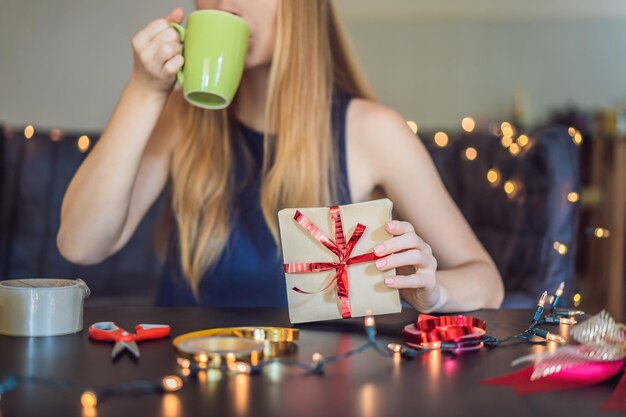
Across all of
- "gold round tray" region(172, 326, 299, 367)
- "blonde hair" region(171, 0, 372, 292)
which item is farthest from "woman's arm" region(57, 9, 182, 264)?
"gold round tray" region(172, 326, 299, 367)

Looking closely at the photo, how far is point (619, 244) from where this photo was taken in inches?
123

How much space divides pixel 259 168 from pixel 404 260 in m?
0.63

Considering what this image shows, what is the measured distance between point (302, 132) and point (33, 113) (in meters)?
2.76

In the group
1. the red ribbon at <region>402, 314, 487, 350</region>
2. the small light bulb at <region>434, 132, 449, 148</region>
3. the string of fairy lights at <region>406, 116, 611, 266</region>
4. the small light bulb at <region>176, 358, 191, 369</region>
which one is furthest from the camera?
the small light bulb at <region>434, 132, 449, 148</region>

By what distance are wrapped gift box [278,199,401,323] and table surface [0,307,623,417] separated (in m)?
0.04

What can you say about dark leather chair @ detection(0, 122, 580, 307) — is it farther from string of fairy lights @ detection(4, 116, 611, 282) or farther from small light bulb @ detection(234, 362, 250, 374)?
small light bulb @ detection(234, 362, 250, 374)

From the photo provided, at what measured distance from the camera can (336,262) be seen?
789 millimetres

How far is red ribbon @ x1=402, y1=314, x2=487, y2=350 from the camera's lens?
71cm

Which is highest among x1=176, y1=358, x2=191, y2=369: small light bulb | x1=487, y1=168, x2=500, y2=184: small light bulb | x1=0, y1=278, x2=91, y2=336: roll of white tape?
x1=487, y1=168, x2=500, y2=184: small light bulb

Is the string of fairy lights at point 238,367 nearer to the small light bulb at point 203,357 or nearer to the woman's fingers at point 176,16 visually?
the small light bulb at point 203,357

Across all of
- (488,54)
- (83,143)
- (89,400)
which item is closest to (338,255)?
(89,400)

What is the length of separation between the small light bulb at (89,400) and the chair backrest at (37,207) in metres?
1.47

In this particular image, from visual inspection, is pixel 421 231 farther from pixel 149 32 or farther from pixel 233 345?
pixel 233 345

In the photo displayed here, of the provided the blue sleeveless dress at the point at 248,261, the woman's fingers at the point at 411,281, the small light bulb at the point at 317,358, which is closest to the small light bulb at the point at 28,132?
the blue sleeveless dress at the point at 248,261
